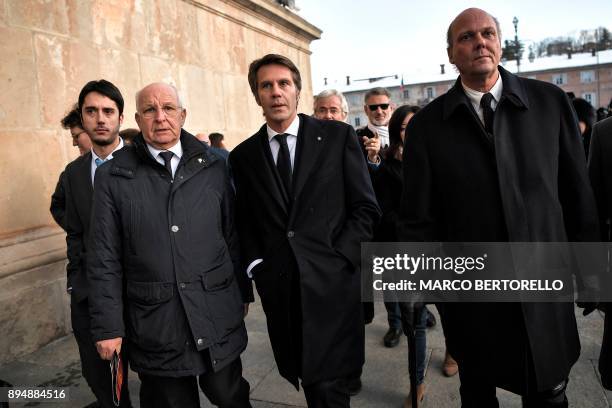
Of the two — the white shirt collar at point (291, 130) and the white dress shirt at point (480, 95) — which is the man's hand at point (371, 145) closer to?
the white shirt collar at point (291, 130)

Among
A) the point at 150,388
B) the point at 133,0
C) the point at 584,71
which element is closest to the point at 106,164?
the point at 150,388

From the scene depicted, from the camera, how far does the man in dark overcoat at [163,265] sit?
2201mm

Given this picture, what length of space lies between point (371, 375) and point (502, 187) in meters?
1.94

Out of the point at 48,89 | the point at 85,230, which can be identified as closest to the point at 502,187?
the point at 85,230

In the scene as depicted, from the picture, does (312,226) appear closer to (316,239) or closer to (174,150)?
(316,239)

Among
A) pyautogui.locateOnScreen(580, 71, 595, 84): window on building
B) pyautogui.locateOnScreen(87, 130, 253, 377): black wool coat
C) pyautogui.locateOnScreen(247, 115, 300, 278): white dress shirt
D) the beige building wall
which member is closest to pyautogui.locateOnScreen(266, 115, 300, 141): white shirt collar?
pyautogui.locateOnScreen(247, 115, 300, 278): white dress shirt

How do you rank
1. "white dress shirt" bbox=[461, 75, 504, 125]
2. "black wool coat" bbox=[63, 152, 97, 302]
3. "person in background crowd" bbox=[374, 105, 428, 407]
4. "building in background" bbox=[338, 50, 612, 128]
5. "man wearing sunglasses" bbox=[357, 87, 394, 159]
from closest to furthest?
"white dress shirt" bbox=[461, 75, 504, 125], "black wool coat" bbox=[63, 152, 97, 302], "person in background crowd" bbox=[374, 105, 428, 407], "man wearing sunglasses" bbox=[357, 87, 394, 159], "building in background" bbox=[338, 50, 612, 128]

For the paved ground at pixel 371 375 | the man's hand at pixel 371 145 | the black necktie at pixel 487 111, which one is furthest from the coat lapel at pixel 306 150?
the paved ground at pixel 371 375

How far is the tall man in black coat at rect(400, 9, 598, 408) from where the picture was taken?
1941 mm

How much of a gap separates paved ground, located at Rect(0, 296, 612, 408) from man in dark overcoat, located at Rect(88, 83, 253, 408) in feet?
3.15

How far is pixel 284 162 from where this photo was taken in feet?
7.95

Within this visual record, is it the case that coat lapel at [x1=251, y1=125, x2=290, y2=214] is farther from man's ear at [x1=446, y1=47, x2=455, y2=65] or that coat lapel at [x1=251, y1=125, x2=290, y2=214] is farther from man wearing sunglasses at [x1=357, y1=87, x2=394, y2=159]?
man wearing sunglasses at [x1=357, y1=87, x2=394, y2=159]

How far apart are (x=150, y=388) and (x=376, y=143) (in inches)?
87.0

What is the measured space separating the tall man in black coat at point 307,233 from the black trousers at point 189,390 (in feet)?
0.89
